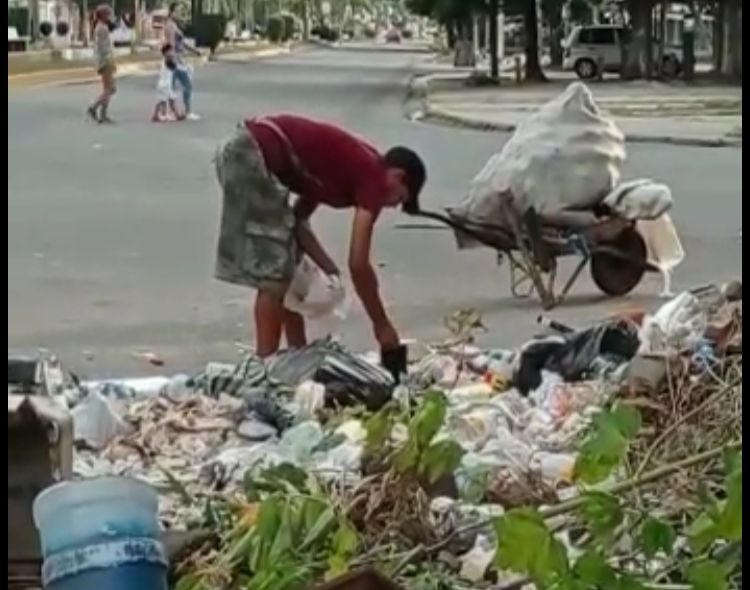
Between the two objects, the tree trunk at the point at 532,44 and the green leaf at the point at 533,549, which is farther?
the tree trunk at the point at 532,44

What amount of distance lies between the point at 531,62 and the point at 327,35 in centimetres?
7781

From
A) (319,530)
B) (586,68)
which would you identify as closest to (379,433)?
(319,530)

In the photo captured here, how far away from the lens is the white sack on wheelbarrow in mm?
11398

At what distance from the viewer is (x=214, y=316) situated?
36.1 ft

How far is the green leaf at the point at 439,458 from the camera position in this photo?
465 centimetres

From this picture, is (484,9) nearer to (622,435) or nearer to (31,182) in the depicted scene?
(31,182)

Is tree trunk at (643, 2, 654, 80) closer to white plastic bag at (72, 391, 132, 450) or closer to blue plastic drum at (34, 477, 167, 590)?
white plastic bag at (72, 391, 132, 450)

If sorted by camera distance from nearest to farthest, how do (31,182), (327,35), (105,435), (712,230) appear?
(105,435) → (712,230) → (31,182) → (327,35)

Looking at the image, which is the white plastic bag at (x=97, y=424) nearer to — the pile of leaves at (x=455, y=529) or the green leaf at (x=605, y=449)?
the pile of leaves at (x=455, y=529)

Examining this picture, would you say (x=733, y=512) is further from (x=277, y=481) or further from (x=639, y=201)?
(x=639, y=201)

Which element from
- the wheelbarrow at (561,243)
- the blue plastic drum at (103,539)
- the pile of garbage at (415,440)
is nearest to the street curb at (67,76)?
the wheelbarrow at (561,243)

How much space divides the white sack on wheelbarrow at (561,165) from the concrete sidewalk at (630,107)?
1033 centimetres

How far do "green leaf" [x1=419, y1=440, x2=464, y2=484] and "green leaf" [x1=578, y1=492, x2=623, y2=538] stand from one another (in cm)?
84

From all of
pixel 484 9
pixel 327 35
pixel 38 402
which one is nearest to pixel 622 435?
pixel 38 402
